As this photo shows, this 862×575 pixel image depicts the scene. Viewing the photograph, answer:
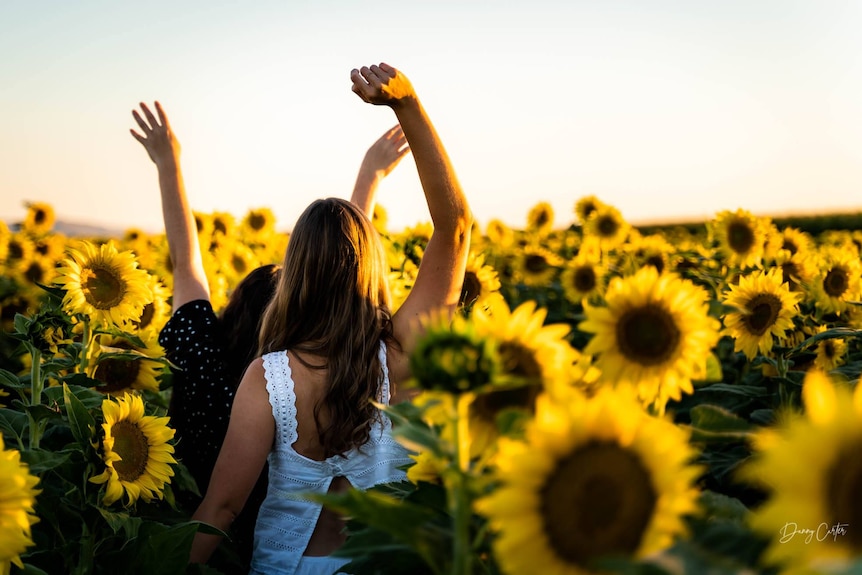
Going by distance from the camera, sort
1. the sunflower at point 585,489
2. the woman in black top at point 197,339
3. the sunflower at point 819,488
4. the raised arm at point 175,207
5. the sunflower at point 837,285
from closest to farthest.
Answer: the sunflower at point 819,488, the sunflower at point 585,489, the woman in black top at point 197,339, the raised arm at point 175,207, the sunflower at point 837,285

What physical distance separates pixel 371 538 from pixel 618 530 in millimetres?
423

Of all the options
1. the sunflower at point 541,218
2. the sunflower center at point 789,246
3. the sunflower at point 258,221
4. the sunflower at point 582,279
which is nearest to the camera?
→ the sunflower center at point 789,246

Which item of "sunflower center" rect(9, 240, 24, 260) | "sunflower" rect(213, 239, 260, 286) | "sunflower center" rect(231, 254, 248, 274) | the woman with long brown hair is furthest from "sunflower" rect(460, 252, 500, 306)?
"sunflower center" rect(9, 240, 24, 260)

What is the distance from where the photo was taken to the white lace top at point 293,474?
2906 mm

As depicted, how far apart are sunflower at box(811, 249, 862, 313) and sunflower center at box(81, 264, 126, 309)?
9.93 feet

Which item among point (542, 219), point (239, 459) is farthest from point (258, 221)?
point (239, 459)

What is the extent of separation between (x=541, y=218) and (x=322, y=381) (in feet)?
21.5

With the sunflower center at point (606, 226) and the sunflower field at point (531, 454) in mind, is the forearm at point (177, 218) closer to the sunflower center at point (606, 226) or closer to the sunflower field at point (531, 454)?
the sunflower field at point (531, 454)

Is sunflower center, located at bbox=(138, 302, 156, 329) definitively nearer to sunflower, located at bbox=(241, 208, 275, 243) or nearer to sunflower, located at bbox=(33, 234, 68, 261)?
sunflower, located at bbox=(33, 234, 68, 261)

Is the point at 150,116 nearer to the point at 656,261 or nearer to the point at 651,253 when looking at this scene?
the point at 656,261

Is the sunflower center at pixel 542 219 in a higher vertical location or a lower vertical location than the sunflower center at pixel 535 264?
higher

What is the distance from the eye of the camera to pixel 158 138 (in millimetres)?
3840

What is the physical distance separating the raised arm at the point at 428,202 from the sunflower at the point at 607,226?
4.96m

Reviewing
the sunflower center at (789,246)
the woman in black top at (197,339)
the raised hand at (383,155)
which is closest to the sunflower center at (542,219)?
→ the sunflower center at (789,246)
